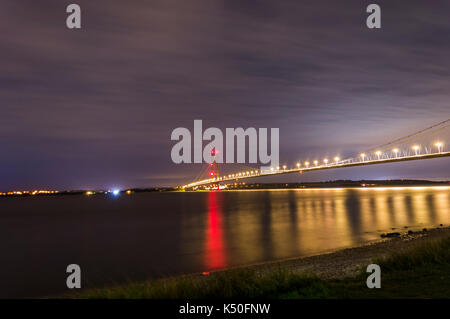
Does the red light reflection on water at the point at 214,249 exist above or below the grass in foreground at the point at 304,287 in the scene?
below

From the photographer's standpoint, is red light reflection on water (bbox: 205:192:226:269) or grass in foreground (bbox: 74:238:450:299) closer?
grass in foreground (bbox: 74:238:450:299)

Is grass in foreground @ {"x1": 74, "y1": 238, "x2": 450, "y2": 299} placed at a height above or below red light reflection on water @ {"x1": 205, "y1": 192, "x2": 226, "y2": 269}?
above

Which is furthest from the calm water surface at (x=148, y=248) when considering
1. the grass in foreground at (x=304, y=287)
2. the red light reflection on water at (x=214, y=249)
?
the grass in foreground at (x=304, y=287)

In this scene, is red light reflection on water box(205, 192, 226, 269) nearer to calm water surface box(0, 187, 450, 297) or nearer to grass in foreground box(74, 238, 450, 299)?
calm water surface box(0, 187, 450, 297)

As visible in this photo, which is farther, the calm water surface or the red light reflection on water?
the red light reflection on water

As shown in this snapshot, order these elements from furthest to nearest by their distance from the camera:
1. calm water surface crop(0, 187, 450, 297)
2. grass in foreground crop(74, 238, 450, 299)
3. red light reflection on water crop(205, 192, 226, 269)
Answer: red light reflection on water crop(205, 192, 226, 269)
calm water surface crop(0, 187, 450, 297)
grass in foreground crop(74, 238, 450, 299)

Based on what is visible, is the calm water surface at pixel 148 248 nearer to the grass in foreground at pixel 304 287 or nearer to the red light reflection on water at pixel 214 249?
the red light reflection on water at pixel 214 249

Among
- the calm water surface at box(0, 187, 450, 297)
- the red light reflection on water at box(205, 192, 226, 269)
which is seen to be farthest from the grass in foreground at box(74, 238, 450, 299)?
the red light reflection on water at box(205, 192, 226, 269)

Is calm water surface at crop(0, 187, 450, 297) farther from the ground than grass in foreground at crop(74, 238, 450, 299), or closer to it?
closer to it

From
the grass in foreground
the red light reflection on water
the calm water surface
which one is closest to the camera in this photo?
the grass in foreground

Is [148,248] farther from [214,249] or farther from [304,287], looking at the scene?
[304,287]

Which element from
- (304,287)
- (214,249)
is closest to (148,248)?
(214,249)
